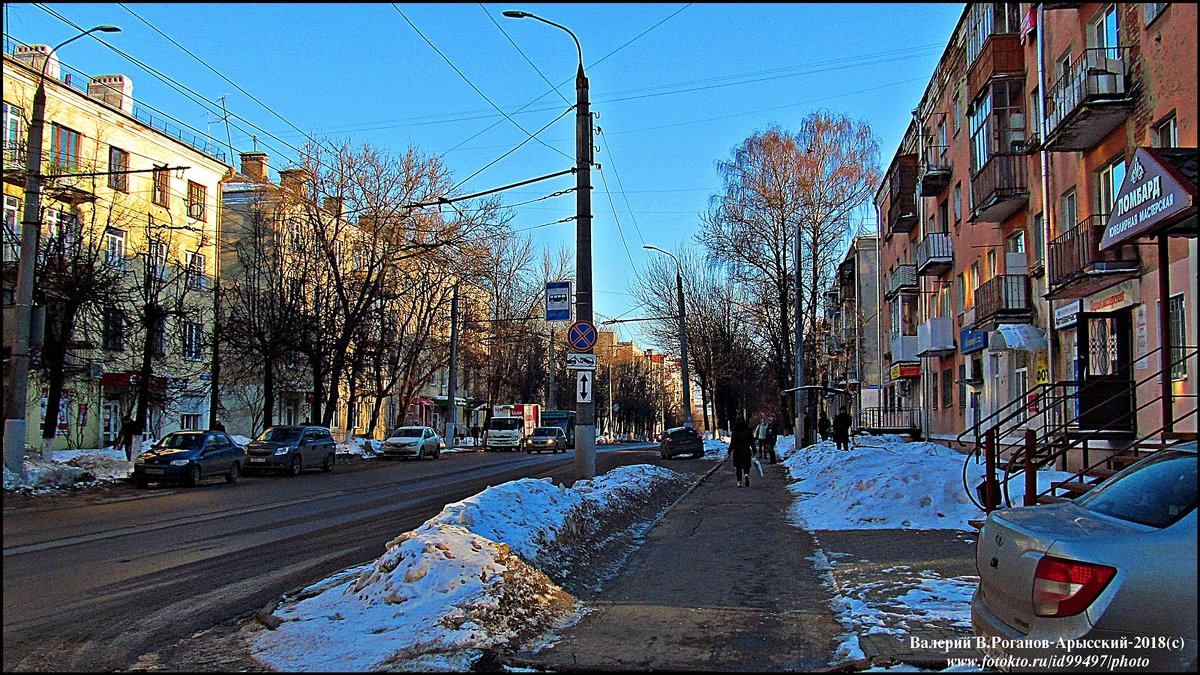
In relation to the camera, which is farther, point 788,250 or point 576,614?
point 788,250

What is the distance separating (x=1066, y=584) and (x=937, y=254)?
28.9 metres

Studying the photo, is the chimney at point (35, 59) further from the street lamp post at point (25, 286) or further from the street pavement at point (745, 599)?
the street pavement at point (745, 599)

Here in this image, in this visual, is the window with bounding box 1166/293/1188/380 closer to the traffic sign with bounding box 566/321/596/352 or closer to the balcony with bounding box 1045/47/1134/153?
the balcony with bounding box 1045/47/1134/153

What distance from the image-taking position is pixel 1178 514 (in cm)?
465

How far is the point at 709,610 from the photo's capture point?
784 cm

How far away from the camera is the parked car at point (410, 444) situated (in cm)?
4047

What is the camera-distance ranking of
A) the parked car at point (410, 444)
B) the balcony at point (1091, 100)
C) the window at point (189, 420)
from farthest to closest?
the window at point (189, 420) < the parked car at point (410, 444) < the balcony at point (1091, 100)

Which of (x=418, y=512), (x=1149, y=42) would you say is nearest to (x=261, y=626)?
(x=418, y=512)

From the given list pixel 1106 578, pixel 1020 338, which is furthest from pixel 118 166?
pixel 1106 578

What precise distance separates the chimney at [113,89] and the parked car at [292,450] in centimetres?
1586

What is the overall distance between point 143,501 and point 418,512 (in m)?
6.62

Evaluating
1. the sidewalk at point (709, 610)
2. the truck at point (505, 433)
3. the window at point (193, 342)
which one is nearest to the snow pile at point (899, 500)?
the sidewalk at point (709, 610)

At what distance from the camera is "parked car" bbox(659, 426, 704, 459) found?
40.7 m

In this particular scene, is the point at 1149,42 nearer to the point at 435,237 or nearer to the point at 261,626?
the point at 261,626
